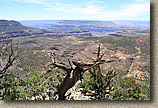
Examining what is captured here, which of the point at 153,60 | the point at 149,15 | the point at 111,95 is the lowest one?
the point at 111,95

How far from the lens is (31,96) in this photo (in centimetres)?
380

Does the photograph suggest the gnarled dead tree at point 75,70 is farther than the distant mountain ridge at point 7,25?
No

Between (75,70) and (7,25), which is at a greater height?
(7,25)

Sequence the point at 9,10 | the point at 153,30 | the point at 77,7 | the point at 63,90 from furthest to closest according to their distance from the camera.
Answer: the point at 9,10 < the point at 77,7 < the point at 63,90 < the point at 153,30

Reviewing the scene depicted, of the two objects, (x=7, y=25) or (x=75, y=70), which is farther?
(x=7, y=25)

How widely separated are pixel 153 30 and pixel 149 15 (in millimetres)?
343

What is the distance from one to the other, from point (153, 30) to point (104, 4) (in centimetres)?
130

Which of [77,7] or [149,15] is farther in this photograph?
[77,7]

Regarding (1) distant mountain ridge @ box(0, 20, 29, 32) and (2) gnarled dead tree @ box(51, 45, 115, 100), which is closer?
(2) gnarled dead tree @ box(51, 45, 115, 100)

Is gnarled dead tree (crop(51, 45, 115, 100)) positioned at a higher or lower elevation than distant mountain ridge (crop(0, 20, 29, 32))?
lower

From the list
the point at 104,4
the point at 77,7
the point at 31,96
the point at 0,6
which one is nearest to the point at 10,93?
the point at 31,96

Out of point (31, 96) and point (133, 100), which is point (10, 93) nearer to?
point (31, 96)

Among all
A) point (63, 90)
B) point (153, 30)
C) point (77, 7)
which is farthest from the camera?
point (77, 7)

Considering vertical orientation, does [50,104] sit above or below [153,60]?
below
